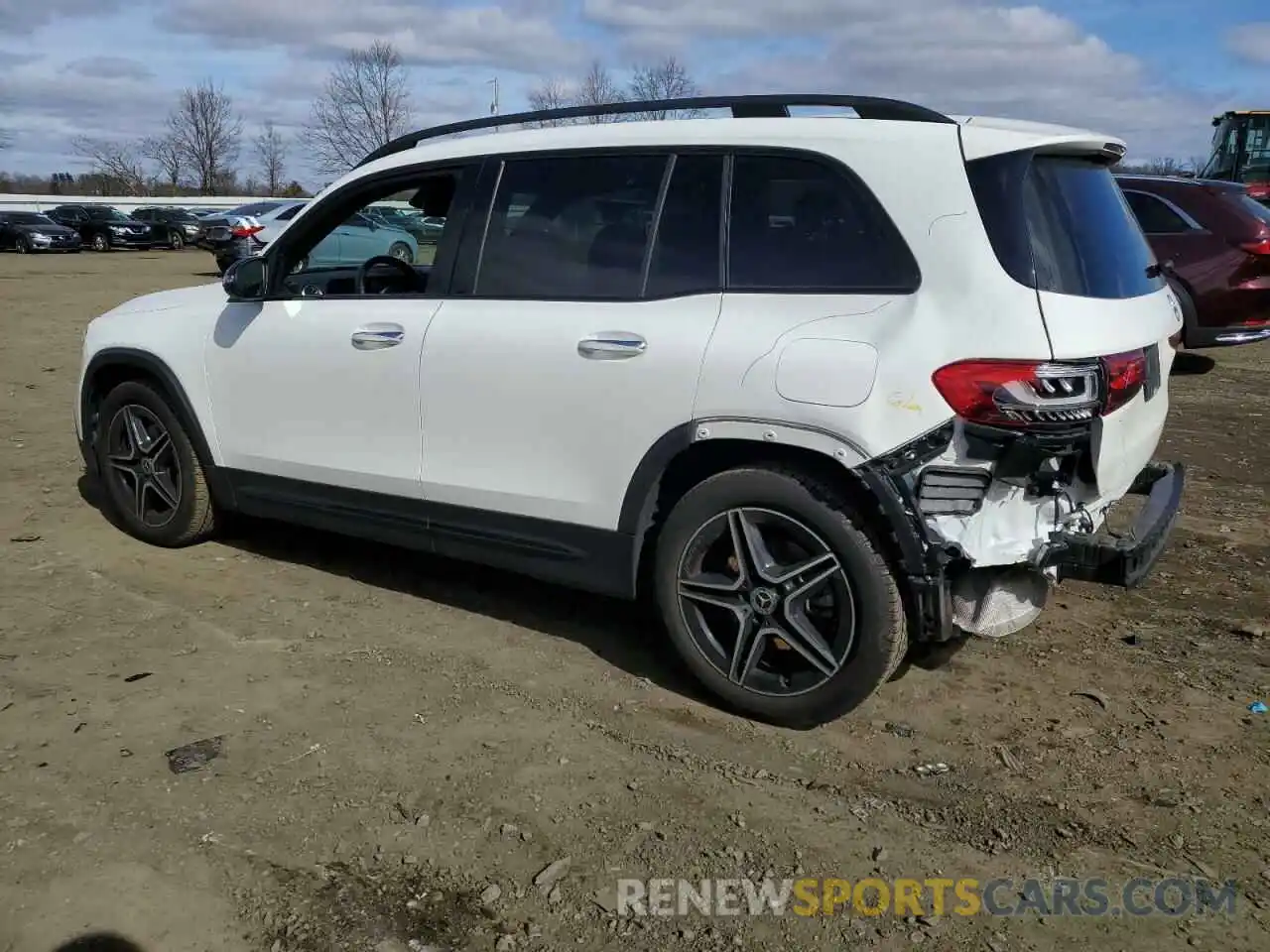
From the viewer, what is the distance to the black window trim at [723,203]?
3.39m

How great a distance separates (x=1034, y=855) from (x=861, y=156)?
2109 millimetres

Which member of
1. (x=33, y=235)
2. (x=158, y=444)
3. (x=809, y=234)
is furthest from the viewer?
(x=33, y=235)

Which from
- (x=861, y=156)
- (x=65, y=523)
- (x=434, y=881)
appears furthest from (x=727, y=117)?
(x=65, y=523)

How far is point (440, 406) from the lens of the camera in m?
4.20

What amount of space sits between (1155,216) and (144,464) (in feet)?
30.3

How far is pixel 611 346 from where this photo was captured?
12.3 feet

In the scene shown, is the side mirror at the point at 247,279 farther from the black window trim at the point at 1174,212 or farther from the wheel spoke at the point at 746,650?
the black window trim at the point at 1174,212

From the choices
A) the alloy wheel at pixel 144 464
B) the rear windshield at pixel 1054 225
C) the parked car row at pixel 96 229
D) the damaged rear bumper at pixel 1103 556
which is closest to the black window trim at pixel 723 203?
the rear windshield at pixel 1054 225

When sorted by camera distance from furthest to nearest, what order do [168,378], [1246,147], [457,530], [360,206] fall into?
[1246,147] < [168,378] < [360,206] < [457,530]

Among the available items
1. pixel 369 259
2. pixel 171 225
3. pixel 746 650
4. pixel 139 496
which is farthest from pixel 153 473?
pixel 171 225

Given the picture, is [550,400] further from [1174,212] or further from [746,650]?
[1174,212]

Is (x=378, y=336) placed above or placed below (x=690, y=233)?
below

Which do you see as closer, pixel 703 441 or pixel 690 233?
pixel 703 441

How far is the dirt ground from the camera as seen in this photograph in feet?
9.05
